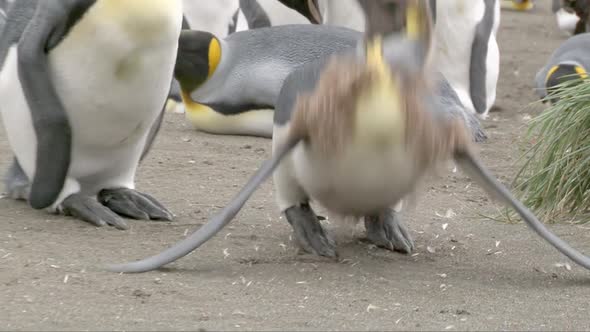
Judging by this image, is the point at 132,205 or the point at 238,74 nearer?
the point at 132,205

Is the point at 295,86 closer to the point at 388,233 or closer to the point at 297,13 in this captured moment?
the point at 388,233

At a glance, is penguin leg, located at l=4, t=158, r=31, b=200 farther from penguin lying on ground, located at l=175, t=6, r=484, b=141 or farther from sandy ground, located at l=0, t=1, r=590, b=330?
penguin lying on ground, located at l=175, t=6, r=484, b=141

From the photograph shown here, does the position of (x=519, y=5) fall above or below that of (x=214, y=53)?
below

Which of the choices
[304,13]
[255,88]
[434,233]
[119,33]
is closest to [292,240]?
[434,233]

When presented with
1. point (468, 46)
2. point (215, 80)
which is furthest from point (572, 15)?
point (215, 80)

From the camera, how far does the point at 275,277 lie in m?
3.23

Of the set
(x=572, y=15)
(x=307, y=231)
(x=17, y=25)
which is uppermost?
(x=17, y=25)

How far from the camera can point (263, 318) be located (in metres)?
2.83

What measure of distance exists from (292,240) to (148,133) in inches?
26.7

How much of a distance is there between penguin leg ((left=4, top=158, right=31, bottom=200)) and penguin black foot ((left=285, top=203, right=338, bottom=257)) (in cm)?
101

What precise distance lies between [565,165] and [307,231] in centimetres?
104

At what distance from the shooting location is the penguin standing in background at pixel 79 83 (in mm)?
Result: 3607

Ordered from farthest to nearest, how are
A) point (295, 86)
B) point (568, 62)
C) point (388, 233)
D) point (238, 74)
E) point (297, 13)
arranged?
point (297, 13), point (568, 62), point (238, 74), point (388, 233), point (295, 86)

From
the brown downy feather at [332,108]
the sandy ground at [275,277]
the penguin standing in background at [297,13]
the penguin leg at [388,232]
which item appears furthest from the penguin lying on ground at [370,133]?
the penguin standing in background at [297,13]
